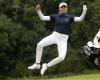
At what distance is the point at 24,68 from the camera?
38.9 meters

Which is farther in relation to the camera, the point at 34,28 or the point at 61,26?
the point at 34,28

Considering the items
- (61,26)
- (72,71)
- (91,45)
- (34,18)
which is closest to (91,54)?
(91,45)

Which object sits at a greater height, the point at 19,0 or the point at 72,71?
the point at 19,0

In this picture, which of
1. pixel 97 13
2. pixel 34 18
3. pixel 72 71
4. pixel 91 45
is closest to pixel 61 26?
pixel 91 45

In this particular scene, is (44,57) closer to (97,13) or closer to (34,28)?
(34,28)

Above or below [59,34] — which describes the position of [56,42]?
below

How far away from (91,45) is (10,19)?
25.0 m

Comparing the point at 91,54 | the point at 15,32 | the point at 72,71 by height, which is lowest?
the point at 91,54

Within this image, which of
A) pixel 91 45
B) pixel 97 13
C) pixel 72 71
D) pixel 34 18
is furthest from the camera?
pixel 72 71

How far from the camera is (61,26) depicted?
1431 cm

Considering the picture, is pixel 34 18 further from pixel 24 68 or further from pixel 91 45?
pixel 91 45

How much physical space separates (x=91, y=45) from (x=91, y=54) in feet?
1.01

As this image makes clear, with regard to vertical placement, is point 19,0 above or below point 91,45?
above

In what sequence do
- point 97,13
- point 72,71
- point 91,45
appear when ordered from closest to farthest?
point 91,45, point 97,13, point 72,71
